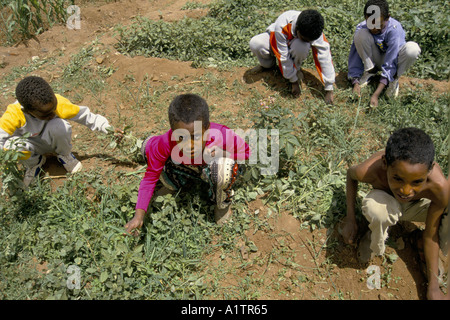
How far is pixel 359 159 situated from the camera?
2.96m

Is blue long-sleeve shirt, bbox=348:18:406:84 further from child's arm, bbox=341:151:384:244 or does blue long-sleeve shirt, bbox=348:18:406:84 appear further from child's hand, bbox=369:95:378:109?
child's arm, bbox=341:151:384:244

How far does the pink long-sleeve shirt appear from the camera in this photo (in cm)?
225

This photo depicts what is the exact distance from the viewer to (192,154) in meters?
2.26

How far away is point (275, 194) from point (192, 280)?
869mm

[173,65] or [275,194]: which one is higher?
[173,65]

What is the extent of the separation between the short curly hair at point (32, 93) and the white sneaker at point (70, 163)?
1.66 ft

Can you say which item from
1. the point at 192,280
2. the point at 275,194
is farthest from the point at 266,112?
the point at 192,280

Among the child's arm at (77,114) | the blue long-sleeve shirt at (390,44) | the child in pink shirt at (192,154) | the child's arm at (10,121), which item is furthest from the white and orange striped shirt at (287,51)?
the child's arm at (10,121)

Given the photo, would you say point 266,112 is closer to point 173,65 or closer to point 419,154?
point 419,154

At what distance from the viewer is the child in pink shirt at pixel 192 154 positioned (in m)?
2.11

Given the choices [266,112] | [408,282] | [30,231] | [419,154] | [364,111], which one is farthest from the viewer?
[364,111]

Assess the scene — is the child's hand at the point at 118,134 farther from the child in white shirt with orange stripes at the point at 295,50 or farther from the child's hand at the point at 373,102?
the child's hand at the point at 373,102

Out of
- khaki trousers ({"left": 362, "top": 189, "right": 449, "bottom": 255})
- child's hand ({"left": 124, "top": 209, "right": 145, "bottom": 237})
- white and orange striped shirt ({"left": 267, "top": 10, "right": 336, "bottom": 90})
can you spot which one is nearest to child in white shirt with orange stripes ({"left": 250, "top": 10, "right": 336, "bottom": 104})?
white and orange striped shirt ({"left": 267, "top": 10, "right": 336, "bottom": 90})

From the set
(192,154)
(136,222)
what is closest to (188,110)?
(192,154)
